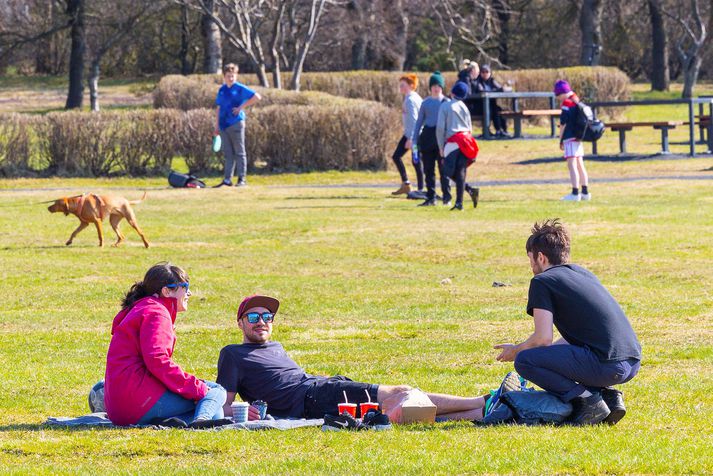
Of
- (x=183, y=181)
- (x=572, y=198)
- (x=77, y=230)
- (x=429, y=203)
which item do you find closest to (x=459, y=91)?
(x=429, y=203)

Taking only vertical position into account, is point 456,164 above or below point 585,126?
below

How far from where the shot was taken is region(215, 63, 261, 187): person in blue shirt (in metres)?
22.9

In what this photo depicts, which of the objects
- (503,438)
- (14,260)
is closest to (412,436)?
(503,438)

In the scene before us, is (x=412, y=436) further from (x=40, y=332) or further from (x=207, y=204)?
(x=207, y=204)

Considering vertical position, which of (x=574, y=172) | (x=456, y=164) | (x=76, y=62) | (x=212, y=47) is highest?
(x=212, y=47)

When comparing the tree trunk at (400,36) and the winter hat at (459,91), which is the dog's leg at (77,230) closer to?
the winter hat at (459,91)

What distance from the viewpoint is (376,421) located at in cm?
695

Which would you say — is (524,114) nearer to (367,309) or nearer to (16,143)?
(16,143)

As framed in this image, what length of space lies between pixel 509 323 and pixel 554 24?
4907 cm

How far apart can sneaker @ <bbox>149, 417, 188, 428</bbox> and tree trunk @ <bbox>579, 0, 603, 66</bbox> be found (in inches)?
1632

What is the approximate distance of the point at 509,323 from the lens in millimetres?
11031

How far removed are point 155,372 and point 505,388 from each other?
1.82 meters

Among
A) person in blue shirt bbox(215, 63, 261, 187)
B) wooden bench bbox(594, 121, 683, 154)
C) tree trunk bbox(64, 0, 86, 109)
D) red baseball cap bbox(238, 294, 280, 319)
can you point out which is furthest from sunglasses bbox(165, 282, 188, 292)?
tree trunk bbox(64, 0, 86, 109)

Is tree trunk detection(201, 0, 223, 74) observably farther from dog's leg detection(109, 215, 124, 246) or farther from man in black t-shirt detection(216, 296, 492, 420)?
man in black t-shirt detection(216, 296, 492, 420)
